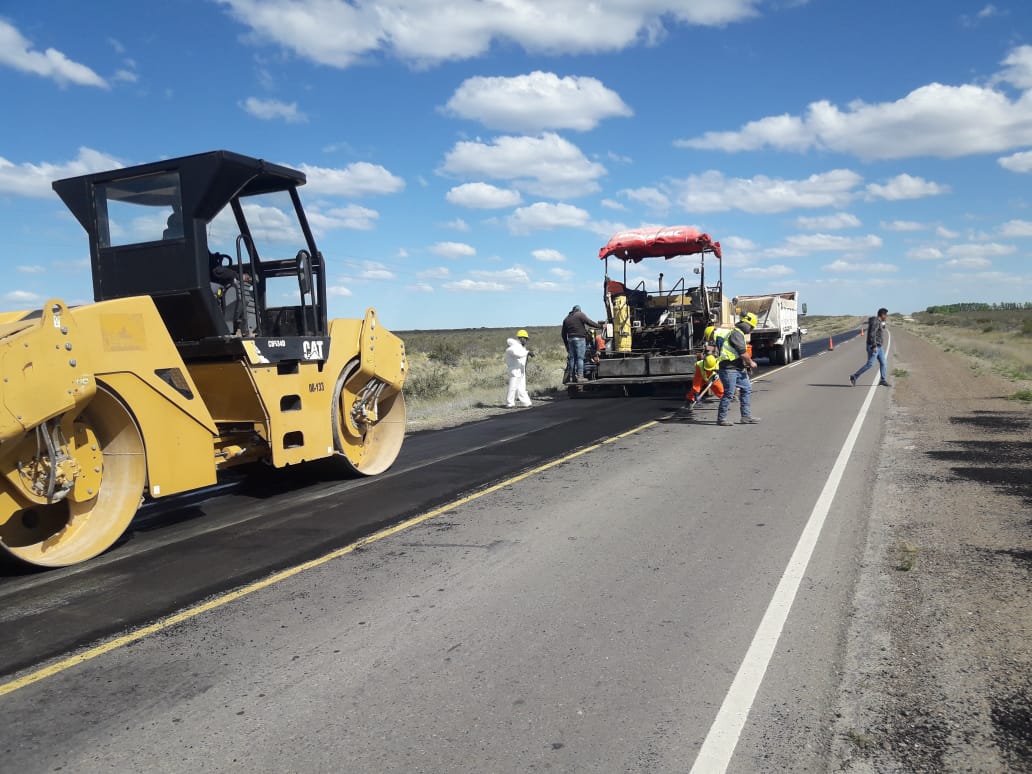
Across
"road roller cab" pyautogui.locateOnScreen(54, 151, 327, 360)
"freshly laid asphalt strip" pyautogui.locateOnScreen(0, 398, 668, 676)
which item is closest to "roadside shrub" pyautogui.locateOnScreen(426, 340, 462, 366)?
"freshly laid asphalt strip" pyautogui.locateOnScreen(0, 398, 668, 676)

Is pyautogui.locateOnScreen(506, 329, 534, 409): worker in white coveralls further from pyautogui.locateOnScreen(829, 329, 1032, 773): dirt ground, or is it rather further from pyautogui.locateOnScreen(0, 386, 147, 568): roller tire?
pyautogui.locateOnScreen(0, 386, 147, 568): roller tire

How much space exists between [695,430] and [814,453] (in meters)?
2.53

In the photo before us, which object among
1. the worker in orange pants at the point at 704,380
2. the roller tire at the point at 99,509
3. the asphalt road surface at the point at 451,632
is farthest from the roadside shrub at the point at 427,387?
the roller tire at the point at 99,509

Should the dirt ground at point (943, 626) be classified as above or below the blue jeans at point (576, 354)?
below

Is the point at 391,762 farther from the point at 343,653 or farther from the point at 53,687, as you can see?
the point at 53,687

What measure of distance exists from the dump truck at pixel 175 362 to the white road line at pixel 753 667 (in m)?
4.32

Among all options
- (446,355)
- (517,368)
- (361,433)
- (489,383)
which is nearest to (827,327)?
(446,355)

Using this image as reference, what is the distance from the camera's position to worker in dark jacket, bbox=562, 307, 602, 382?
1805 cm

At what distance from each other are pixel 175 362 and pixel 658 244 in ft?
42.9

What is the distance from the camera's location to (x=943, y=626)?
14.2 feet

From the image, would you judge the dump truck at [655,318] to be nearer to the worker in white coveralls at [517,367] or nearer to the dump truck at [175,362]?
the worker in white coveralls at [517,367]

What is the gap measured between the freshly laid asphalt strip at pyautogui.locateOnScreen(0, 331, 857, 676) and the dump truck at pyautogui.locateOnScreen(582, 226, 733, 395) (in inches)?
227

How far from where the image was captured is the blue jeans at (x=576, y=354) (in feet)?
59.3

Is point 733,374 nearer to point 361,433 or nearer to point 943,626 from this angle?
point 361,433
